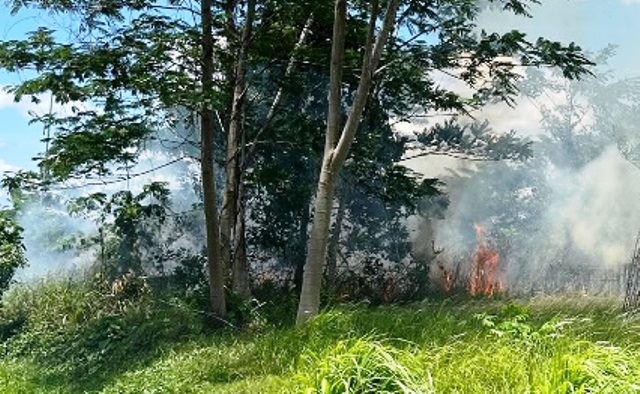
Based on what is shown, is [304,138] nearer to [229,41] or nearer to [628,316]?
[229,41]

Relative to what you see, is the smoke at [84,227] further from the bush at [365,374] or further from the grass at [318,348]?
the bush at [365,374]

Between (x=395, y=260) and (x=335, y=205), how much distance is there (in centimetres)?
114

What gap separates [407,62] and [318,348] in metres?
3.71

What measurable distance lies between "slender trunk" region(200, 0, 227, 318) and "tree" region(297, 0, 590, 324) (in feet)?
3.38

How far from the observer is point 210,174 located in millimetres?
7004

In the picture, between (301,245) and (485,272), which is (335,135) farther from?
(485,272)

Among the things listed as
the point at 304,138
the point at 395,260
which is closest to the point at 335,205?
the point at 395,260

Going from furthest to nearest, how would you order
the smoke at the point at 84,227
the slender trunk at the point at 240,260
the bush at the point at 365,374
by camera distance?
the smoke at the point at 84,227, the slender trunk at the point at 240,260, the bush at the point at 365,374

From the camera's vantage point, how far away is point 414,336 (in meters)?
5.15

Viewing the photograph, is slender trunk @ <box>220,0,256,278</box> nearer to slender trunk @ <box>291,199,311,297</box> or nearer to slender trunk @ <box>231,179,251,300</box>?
slender trunk @ <box>231,179,251,300</box>

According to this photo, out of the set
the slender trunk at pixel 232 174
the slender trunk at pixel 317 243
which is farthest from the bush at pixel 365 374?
the slender trunk at pixel 232 174

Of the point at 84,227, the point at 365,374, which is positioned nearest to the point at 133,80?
the point at 365,374

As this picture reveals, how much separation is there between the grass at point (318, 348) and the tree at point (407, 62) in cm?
79

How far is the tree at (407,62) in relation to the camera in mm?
6277
